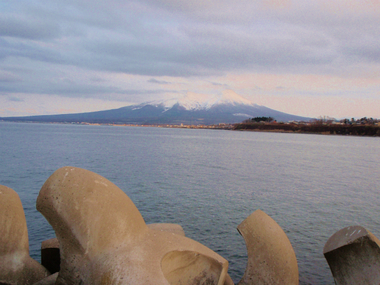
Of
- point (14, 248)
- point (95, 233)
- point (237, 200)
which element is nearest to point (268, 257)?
point (95, 233)

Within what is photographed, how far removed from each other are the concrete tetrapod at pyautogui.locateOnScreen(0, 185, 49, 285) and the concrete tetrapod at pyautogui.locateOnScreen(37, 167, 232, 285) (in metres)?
1.43

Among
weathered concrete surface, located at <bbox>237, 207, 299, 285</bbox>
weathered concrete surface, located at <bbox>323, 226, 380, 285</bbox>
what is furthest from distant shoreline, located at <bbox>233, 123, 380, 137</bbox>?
weathered concrete surface, located at <bbox>237, 207, 299, 285</bbox>

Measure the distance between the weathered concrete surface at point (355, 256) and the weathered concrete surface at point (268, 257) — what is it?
0.84 meters

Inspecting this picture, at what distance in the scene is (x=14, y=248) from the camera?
5.93 metres

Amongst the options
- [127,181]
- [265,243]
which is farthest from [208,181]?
[265,243]

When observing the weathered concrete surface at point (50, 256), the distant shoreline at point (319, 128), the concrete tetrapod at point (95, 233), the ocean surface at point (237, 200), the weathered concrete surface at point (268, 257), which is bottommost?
the ocean surface at point (237, 200)

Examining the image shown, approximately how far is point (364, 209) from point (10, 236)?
14633 mm

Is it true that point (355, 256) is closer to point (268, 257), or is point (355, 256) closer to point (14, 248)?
point (268, 257)

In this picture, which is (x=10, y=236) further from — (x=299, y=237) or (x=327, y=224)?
(x=327, y=224)

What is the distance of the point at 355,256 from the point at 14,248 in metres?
6.32

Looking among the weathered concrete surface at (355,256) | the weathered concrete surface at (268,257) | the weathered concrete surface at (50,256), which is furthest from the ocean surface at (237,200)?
the weathered concrete surface at (50,256)

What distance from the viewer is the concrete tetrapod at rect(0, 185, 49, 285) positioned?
5789 mm

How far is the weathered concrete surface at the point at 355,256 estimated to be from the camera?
5.48 meters

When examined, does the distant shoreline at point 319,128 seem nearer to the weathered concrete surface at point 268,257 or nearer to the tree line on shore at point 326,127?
the tree line on shore at point 326,127
